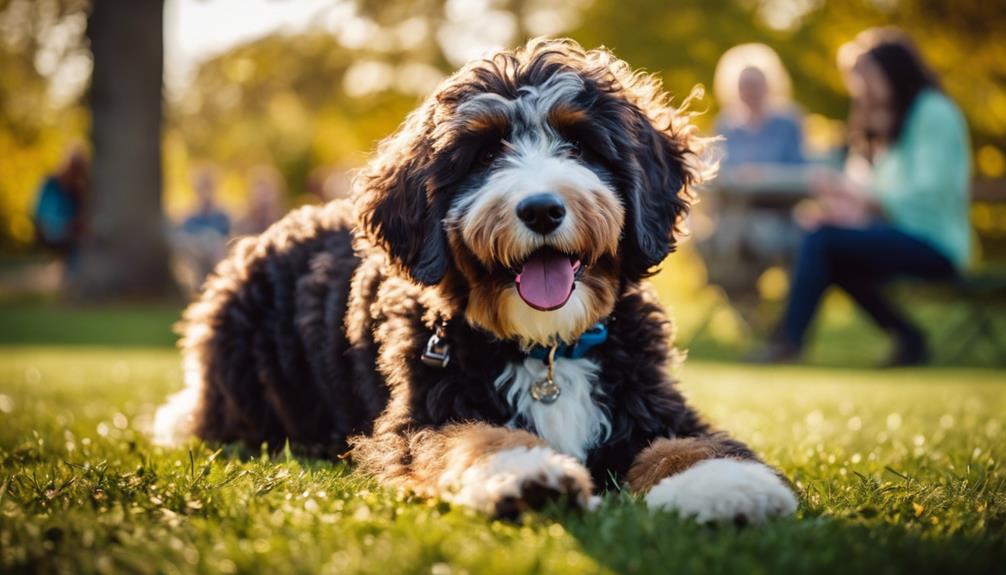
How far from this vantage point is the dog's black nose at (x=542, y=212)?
11.7 ft

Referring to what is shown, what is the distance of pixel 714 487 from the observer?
2.98 metres

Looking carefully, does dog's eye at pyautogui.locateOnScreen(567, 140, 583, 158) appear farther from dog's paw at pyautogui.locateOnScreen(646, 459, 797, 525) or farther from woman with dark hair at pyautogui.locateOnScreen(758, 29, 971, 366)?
woman with dark hair at pyautogui.locateOnScreen(758, 29, 971, 366)

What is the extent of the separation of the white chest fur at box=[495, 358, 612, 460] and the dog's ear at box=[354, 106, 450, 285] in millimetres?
522

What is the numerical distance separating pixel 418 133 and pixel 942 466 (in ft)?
9.05

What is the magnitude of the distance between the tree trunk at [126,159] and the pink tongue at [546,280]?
17286 mm

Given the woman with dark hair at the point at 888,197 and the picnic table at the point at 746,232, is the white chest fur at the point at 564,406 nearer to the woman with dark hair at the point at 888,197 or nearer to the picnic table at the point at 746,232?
the woman with dark hair at the point at 888,197

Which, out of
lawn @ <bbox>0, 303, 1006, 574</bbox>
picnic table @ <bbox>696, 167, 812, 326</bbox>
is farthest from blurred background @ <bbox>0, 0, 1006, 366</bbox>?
lawn @ <bbox>0, 303, 1006, 574</bbox>

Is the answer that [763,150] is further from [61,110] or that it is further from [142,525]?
[61,110]

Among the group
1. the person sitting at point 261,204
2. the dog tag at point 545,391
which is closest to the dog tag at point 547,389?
the dog tag at point 545,391

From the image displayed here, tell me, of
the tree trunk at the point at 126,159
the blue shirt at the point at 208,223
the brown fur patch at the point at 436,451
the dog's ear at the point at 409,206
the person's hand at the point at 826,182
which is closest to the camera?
the brown fur patch at the point at 436,451

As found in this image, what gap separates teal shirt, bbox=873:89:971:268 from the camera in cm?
974

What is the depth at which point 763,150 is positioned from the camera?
41.1 ft

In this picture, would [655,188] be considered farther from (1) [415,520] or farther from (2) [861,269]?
(2) [861,269]

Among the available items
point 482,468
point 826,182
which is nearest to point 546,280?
point 482,468
